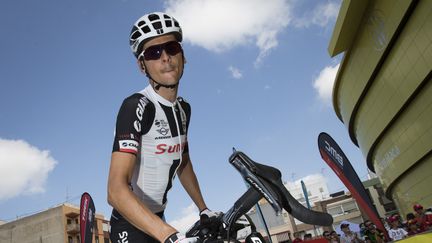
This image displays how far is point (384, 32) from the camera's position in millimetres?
22891

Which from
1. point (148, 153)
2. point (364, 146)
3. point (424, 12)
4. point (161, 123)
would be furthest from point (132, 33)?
point (364, 146)

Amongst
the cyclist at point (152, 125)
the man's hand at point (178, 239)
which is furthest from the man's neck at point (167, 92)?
the man's hand at point (178, 239)

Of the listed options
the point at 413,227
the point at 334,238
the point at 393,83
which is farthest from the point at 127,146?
the point at 393,83

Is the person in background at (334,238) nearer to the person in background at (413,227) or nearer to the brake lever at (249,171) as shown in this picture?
the person in background at (413,227)

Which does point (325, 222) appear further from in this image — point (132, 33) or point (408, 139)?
point (408, 139)

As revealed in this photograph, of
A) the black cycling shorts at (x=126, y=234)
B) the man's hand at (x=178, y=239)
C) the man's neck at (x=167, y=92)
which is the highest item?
the man's neck at (x=167, y=92)

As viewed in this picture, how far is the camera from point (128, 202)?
6.84 feet

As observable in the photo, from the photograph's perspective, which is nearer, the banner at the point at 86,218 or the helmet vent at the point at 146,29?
the helmet vent at the point at 146,29

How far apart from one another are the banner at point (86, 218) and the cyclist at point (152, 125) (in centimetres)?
2276

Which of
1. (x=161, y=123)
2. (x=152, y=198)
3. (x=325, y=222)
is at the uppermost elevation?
(x=161, y=123)

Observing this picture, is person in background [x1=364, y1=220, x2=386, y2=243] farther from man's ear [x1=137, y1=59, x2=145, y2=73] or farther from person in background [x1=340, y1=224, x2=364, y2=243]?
man's ear [x1=137, y1=59, x2=145, y2=73]

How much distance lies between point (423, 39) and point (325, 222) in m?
20.7

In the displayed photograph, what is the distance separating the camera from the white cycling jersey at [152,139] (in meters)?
2.40

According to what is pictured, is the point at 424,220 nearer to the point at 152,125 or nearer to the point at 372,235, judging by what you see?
the point at 372,235
